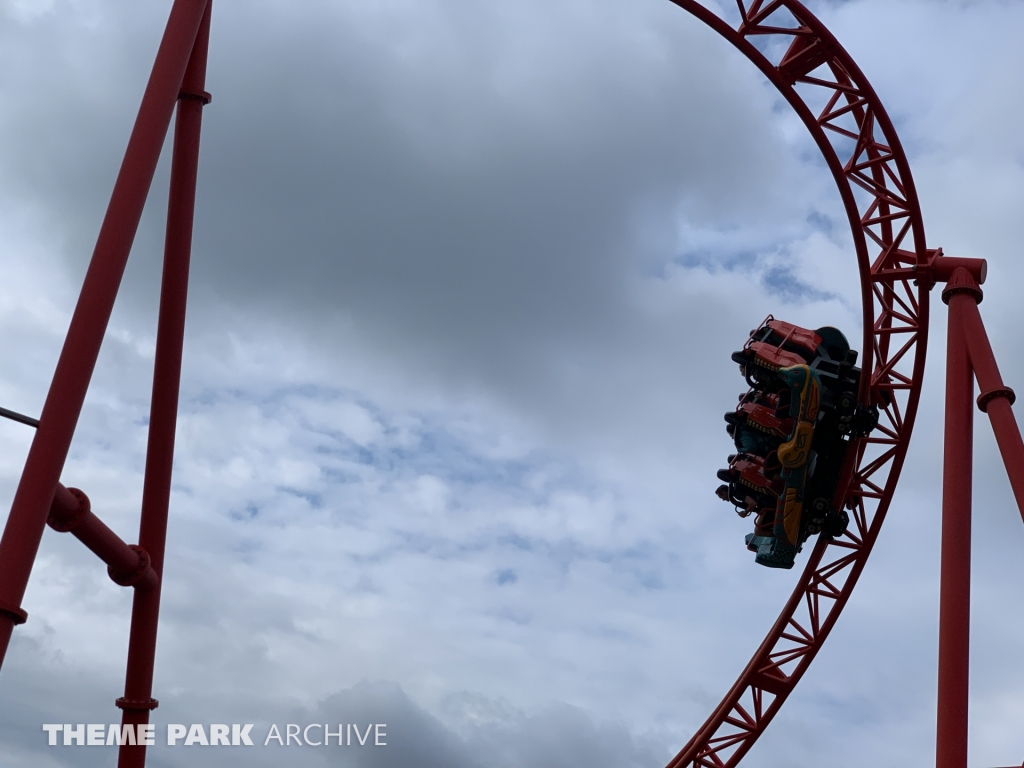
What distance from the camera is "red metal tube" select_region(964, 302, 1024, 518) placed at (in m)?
10.2

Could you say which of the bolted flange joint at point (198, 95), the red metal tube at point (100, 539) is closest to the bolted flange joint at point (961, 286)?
the bolted flange joint at point (198, 95)

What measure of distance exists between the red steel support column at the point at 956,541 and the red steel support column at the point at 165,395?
6319mm

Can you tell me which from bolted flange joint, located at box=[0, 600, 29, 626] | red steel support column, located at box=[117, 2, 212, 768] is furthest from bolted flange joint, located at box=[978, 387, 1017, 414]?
bolted flange joint, located at box=[0, 600, 29, 626]

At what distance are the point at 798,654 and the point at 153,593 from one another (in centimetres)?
809

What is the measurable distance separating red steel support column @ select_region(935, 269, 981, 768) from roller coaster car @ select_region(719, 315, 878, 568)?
4.45 feet

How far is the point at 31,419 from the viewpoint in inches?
245

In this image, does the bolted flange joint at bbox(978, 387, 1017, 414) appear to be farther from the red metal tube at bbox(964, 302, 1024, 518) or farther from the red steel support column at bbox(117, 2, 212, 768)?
the red steel support column at bbox(117, 2, 212, 768)

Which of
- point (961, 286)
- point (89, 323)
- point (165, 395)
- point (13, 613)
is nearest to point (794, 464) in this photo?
point (961, 286)

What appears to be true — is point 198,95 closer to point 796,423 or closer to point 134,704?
point 134,704

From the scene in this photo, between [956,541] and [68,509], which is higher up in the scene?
[956,541]

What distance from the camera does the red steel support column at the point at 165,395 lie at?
8.46m

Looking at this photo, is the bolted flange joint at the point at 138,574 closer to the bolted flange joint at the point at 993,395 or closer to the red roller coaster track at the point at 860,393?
the red roller coaster track at the point at 860,393

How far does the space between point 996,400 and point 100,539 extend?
7573 mm

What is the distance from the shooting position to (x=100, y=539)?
7.72 m
